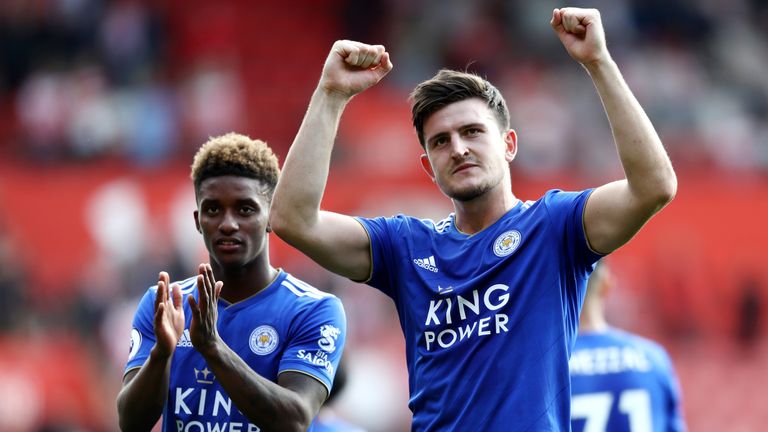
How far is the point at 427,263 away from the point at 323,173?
1.93 feet

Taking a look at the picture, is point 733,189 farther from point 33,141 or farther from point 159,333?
point 159,333

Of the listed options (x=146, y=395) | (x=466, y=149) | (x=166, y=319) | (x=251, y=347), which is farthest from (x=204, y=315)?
(x=466, y=149)

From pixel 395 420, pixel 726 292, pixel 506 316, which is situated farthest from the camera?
pixel 726 292

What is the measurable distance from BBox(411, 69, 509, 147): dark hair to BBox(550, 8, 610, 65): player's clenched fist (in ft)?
1.88

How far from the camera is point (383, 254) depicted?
552 cm

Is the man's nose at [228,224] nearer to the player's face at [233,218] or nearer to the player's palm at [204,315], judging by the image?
the player's face at [233,218]

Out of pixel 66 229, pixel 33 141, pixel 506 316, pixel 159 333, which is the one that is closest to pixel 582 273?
pixel 506 316

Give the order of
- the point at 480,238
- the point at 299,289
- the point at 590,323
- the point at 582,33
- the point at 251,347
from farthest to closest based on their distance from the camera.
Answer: the point at 590,323, the point at 299,289, the point at 251,347, the point at 480,238, the point at 582,33

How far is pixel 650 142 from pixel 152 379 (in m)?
2.20

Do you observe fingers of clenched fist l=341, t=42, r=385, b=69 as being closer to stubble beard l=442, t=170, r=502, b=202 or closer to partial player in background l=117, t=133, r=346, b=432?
stubble beard l=442, t=170, r=502, b=202

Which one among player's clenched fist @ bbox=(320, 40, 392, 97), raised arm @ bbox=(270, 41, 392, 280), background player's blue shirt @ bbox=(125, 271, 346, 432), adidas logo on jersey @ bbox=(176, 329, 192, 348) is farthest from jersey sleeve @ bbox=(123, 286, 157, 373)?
player's clenched fist @ bbox=(320, 40, 392, 97)

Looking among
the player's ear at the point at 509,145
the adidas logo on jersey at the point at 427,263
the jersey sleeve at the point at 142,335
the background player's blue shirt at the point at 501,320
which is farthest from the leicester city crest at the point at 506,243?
the jersey sleeve at the point at 142,335

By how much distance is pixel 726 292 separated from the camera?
18.5 m

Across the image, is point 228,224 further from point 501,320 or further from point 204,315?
point 501,320
